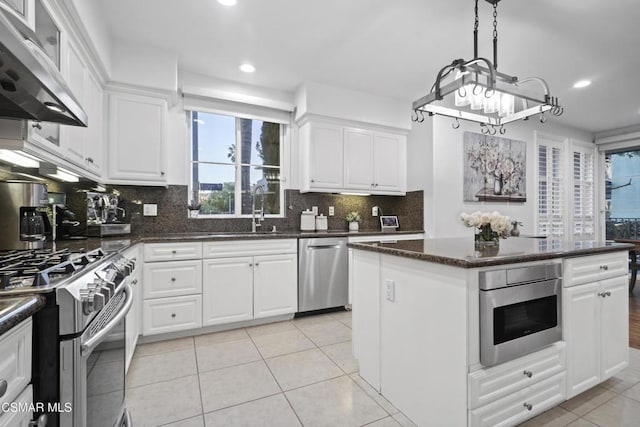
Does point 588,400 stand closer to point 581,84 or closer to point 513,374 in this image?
point 513,374

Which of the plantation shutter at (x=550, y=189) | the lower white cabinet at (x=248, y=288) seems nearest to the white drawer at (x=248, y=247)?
the lower white cabinet at (x=248, y=288)

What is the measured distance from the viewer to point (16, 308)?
2.56 feet

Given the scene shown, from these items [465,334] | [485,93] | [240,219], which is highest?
[485,93]

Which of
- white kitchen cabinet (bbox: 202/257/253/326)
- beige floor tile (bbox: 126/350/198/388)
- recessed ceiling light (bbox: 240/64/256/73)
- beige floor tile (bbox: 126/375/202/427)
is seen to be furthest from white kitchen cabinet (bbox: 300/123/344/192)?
beige floor tile (bbox: 126/375/202/427)

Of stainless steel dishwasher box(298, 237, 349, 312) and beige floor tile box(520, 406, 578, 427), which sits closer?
beige floor tile box(520, 406, 578, 427)

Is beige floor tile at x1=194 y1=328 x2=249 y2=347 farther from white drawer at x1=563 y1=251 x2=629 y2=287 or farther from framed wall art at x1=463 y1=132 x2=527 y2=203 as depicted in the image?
framed wall art at x1=463 y1=132 x2=527 y2=203

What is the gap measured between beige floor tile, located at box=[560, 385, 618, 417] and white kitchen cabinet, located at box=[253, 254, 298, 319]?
7.51ft

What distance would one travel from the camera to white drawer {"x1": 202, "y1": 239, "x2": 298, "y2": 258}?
2.88 m

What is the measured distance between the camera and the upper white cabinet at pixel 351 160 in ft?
12.2

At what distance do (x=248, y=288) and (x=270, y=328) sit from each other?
463 millimetres

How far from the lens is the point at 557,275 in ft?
5.56

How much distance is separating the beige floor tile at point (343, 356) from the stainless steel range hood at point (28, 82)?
2.23m

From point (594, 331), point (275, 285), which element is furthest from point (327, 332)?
point (594, 331)

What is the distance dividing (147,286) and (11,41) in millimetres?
2222
